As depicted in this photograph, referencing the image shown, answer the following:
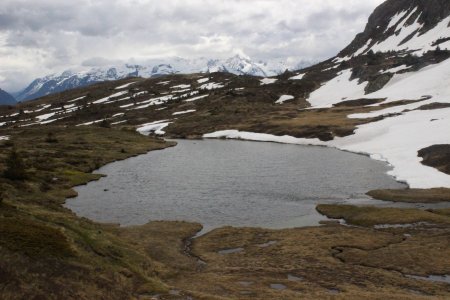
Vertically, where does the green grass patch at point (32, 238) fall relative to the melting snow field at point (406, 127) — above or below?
above

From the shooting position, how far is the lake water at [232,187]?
56.5 metres

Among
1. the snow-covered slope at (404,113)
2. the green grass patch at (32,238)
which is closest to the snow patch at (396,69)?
the snow-covered slope at (404,113)

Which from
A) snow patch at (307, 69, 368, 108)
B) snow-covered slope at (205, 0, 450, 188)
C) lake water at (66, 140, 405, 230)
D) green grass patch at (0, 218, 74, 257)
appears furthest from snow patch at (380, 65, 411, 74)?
green grass patch at (0, 218, 74, 257)

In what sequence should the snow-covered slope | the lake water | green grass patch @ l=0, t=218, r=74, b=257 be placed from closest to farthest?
green grass patch @ l=0, t=218, r=74, b=257, the lake water, the snow-covered slope

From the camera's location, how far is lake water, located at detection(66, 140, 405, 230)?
56.5 metres

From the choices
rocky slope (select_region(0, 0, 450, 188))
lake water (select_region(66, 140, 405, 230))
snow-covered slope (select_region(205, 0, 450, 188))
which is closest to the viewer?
lake water (select_region(66, 140, 405, 230))

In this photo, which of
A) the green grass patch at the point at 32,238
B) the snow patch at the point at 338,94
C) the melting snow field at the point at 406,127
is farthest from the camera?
the snow patch at the point at 338,94

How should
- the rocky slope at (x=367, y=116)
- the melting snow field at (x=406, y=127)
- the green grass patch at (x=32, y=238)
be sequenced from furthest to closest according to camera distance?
the rocky slope at (x=367, y=116)
the melting snow field at (x=406, y=127)
the green grass patch at (x=32, y=238)

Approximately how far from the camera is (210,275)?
117 feet

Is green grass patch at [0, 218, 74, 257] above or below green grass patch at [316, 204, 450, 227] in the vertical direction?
above

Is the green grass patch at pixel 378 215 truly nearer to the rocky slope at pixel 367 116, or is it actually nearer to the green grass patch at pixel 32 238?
the rocky slope at pixel 367 116

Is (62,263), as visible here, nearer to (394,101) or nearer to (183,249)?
(183,249)

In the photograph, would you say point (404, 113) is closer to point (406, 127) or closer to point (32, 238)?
point (406, 127)

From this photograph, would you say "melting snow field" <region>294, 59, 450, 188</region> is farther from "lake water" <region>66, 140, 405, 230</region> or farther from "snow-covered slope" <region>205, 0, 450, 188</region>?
"lake water" <region>66, 140, 405, 230</region>
